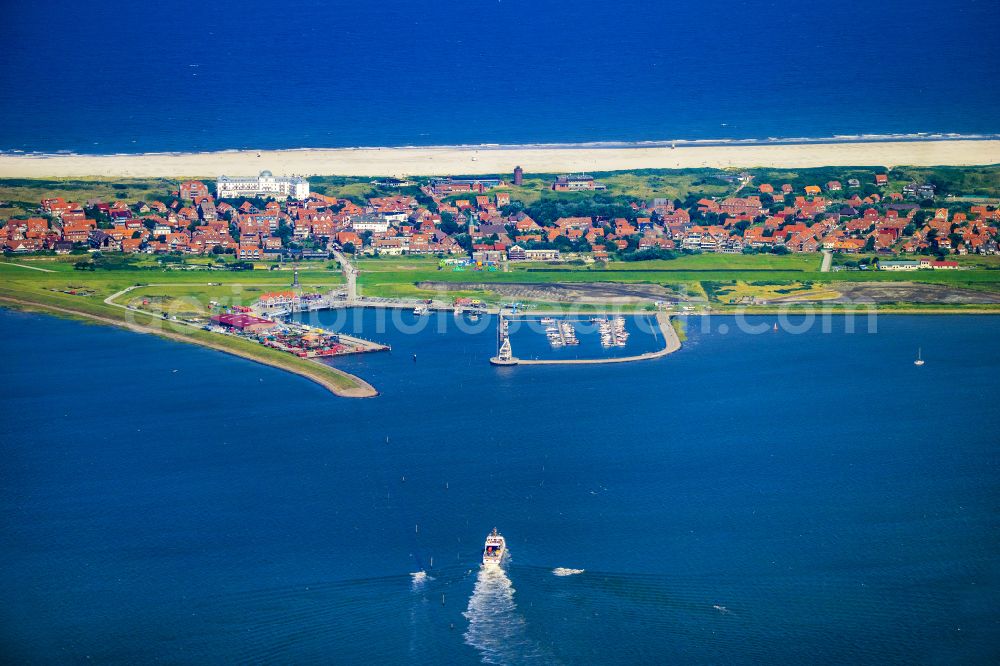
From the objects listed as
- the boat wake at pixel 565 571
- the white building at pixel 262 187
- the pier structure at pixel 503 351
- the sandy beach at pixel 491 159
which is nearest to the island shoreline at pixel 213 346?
the pier structure at pixel 503 351

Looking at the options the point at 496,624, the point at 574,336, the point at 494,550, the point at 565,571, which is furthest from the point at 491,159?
the point at 496,624

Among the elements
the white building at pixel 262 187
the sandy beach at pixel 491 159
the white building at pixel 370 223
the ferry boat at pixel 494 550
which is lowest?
the ferry boat at pixel 494 550

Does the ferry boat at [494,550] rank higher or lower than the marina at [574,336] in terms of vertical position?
lower

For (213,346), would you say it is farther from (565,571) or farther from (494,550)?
(565,571)

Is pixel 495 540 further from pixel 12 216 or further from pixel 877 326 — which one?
pixel 12 216

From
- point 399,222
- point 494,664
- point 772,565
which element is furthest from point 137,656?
point 399,222

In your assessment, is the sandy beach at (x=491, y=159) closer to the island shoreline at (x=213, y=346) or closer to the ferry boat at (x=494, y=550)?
the island shoreline at (x=213, y=346)

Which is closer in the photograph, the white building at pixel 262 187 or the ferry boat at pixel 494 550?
the ferry boat at pixel 494 550

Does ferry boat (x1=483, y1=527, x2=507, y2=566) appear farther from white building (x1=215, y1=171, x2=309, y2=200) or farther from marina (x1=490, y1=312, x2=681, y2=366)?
white building (x1=215, y1=171, x2=309, y2=200)
